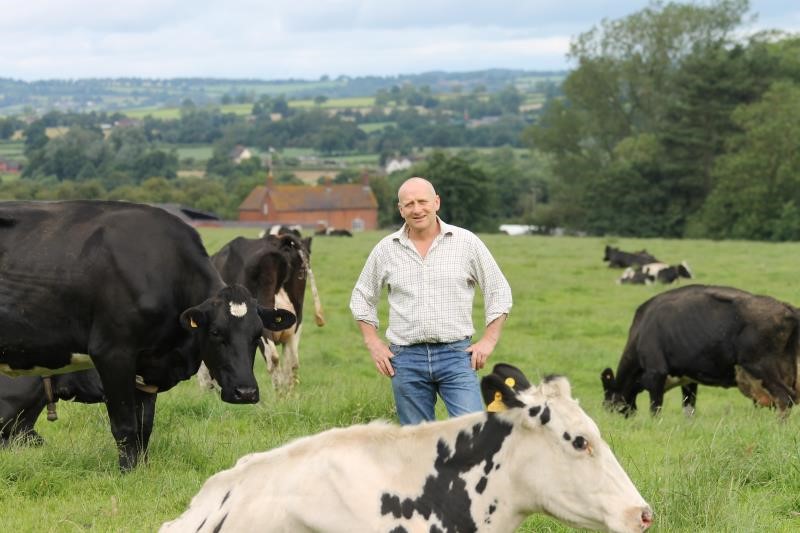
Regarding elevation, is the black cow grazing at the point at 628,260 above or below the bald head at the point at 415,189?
below

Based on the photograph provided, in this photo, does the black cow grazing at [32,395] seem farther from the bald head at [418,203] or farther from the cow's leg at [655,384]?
the cow's leg at [655,384]

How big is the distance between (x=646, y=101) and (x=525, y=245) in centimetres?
4643

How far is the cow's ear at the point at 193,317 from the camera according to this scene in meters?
8.88

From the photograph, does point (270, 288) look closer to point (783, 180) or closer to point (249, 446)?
point (249, 446)

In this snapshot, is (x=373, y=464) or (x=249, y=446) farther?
(x=249, y=446)

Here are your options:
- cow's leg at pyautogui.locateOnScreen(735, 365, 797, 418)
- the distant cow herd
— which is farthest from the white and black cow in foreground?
the distant cow herd

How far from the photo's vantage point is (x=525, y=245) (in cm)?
4381

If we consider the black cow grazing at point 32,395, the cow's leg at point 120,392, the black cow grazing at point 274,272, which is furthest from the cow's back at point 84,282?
the black cow grazing at point 274,272

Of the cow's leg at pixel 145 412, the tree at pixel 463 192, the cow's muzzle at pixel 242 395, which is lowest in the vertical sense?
the tree at pixel 463 192

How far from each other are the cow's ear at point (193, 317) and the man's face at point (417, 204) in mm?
2428

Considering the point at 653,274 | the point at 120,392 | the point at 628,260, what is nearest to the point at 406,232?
the point at 120,392

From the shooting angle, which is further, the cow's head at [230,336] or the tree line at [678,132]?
the tree line at [678,132]

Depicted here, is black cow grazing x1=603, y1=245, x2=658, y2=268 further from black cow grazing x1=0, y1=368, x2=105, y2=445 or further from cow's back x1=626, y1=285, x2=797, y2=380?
black cow grazing x1=0, y1=368, x2=105, y2=445

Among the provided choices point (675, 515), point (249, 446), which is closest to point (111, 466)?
point (249, 446)
